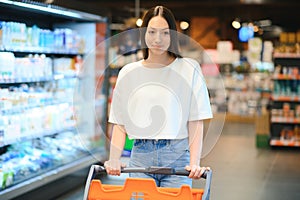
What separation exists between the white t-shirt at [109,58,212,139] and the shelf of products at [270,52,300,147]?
7437 mm

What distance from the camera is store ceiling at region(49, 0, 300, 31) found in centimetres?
1501

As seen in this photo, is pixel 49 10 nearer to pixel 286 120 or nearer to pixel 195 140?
pixel 195 140

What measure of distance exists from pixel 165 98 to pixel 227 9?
13.8m

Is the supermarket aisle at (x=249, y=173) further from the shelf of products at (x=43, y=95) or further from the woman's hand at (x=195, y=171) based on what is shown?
the woman's hand at (x=195, y=171)

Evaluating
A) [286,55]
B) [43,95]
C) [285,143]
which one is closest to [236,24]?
[286,55]

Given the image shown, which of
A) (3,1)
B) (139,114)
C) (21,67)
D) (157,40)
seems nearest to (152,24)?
(157,40)

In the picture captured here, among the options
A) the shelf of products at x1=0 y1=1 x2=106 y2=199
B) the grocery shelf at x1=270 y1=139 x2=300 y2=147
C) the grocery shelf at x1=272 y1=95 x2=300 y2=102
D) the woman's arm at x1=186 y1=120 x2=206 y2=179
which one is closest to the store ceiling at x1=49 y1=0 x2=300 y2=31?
the grocery shelf at x1=272 y1=95 x2=300 y2=102

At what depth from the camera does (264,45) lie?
14.4 m

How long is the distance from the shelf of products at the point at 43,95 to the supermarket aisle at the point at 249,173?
0.48m

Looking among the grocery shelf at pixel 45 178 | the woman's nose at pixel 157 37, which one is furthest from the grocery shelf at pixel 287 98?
the woman's nose at pixel 157 37

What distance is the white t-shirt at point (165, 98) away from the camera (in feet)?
9.14

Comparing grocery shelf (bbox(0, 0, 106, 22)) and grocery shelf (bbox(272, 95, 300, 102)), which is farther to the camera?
grocery shelf (bbox(272, 95, 300, 102))

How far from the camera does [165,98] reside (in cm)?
279

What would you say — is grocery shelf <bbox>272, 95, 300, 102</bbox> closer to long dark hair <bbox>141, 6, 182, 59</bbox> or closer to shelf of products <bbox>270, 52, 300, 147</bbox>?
shelf of products <bbox>270, 52, 300, 147</bbox>
